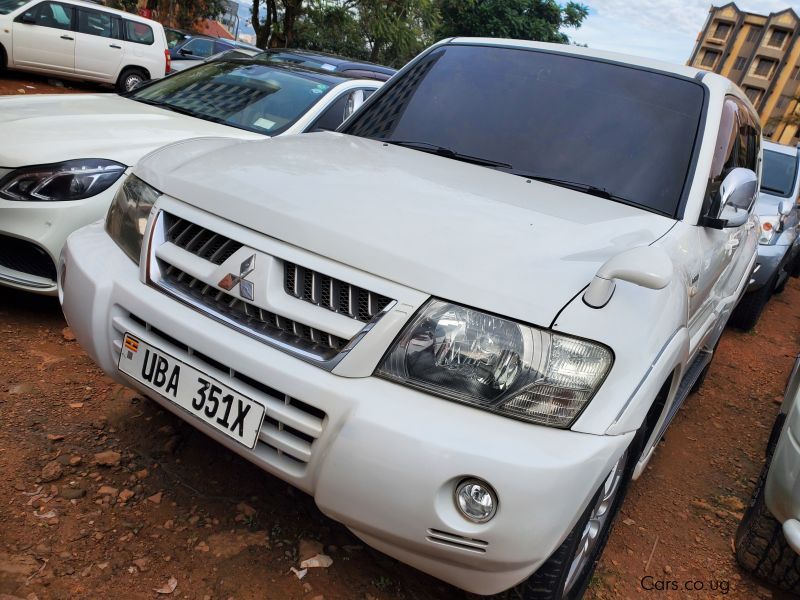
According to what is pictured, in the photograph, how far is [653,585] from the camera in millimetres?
2273

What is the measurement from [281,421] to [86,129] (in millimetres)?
2387

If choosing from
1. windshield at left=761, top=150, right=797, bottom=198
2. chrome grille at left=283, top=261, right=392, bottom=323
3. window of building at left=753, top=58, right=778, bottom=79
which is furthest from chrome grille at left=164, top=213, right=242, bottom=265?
window of building at left=753, top=58, right=778, bottom=79

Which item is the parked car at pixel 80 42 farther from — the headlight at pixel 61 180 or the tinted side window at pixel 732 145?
the tinted side window at pixel 732 145

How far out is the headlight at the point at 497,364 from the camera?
1.50 m

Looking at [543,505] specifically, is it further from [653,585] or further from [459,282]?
[653,585]

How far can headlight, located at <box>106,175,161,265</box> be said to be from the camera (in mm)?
1992

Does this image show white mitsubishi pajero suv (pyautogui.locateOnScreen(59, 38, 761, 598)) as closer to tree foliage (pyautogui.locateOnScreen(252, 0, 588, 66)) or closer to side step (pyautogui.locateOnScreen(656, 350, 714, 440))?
side step (pyautogui.locateOnScreen(656, 350, 714, 440))

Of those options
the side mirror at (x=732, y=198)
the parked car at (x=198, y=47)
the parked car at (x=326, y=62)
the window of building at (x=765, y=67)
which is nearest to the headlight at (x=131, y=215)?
the side mirror at (x=732, y=198)

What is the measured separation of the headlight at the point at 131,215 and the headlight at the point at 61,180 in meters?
0.93

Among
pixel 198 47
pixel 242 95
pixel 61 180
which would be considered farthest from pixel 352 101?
pixel 198 47

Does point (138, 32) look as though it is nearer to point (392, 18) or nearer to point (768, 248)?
point (392, 18)

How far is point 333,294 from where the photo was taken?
1.61m

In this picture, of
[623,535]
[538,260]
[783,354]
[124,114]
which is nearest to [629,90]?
[538,260]

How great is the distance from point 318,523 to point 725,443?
254cm
